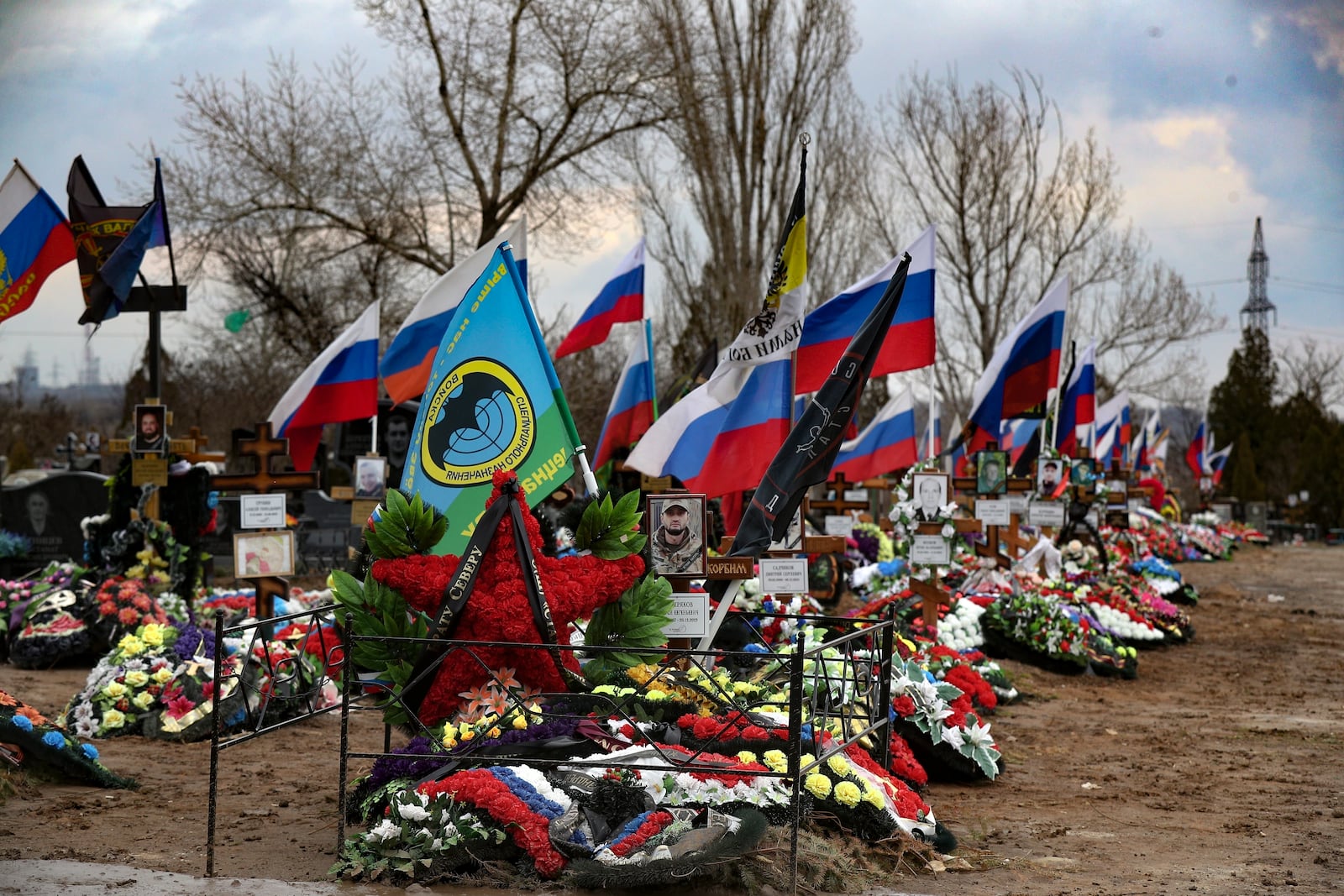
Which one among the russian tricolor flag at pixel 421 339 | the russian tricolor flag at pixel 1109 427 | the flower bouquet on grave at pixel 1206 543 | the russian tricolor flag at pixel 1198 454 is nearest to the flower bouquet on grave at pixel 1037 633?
the russian tricolor flag at pixel 421 339

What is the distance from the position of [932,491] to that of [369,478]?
5935mm

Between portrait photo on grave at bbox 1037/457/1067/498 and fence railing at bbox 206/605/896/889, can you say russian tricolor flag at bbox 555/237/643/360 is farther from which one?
portrait photo on grave at bbox 1037/457/1067/498

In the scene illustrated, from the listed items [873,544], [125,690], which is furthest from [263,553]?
[873,544]

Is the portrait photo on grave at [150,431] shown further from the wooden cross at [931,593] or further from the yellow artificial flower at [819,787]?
the yellow artificial flower at [819,787]

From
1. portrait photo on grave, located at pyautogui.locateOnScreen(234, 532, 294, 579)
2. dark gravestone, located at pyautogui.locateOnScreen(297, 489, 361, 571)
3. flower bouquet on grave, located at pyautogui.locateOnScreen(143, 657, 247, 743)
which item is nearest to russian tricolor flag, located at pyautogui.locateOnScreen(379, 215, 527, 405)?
portrait photo on grave, located at pyautogui.locateOnScreen(234, 532, 294, 579)

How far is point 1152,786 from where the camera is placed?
816 centimetres

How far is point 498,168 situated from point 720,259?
5401 mm

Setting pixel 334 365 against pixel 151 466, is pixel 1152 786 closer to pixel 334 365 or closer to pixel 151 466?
pixel 334 365

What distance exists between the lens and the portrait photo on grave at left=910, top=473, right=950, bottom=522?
1273 cm

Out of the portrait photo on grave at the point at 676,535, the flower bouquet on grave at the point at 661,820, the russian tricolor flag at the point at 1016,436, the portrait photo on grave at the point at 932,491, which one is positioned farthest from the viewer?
the russian tricolor flag at the point at 1016,436

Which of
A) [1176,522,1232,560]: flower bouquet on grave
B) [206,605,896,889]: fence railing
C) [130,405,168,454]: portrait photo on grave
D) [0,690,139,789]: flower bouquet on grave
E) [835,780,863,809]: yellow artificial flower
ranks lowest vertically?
[1176,522,1232,560]: flower bouquet on grave

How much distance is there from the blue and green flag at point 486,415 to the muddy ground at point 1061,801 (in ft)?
6.31

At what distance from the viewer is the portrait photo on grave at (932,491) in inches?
501

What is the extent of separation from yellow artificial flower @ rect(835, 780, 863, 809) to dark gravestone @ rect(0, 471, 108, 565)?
1372 cm
